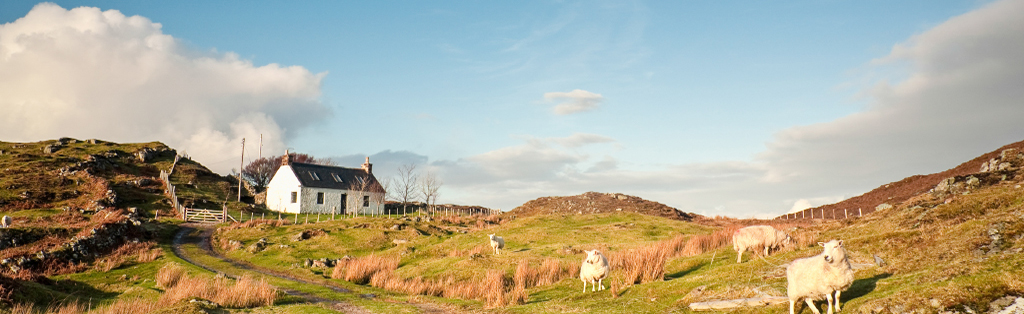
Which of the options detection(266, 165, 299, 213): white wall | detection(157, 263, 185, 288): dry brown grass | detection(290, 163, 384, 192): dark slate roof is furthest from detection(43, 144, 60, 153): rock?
detection(157, 263, 185, 288): dry brown grass

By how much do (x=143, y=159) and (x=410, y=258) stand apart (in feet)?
238

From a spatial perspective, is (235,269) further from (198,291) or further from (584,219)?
(584,219)

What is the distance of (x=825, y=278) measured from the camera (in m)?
11.4

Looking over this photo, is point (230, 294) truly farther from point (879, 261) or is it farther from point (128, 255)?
point (128, 255)

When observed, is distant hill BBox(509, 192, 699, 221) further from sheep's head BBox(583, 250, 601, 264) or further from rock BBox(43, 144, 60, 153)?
rock BBox(43, 144, 60, 153)

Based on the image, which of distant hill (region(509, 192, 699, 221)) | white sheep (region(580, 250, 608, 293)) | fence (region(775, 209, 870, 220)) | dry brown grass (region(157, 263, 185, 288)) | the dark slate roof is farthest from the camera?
the dark slate roof

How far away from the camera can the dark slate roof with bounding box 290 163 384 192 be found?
2940 inches

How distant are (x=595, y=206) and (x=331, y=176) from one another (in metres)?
37.3

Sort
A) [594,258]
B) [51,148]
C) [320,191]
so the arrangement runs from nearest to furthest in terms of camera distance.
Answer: [594,258], [320,191], [51,148]

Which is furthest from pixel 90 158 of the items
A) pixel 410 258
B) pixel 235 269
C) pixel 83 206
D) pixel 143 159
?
pixel 410 258

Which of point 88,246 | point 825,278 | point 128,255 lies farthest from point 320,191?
point 825,278

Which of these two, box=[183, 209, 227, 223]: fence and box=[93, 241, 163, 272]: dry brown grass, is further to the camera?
box=[183, 209, 227, 223]: fence

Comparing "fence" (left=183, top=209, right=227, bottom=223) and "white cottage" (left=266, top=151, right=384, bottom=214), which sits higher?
"white cottage" (left=266, top=151, right=384, bottom=214)

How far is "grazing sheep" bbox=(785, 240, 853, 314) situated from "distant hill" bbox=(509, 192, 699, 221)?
47200mm
